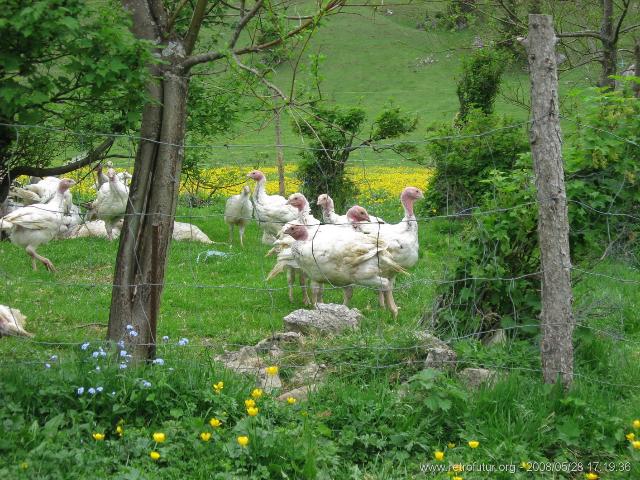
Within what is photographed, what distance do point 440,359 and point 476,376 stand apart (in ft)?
1.05

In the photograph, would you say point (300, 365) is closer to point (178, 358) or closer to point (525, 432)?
point (178, 358)

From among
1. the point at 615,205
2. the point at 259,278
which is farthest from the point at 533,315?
the point at 259,278

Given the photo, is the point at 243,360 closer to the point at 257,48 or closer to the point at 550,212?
the point at 257,48

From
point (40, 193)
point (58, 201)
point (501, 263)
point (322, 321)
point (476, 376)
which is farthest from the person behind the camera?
point (40, 193)

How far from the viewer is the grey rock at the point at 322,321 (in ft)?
22.6

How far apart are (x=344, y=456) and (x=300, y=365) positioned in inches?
61.8

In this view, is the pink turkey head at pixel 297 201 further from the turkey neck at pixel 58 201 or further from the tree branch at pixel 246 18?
the tree branch at pixel 246 18

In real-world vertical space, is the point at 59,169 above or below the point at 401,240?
above

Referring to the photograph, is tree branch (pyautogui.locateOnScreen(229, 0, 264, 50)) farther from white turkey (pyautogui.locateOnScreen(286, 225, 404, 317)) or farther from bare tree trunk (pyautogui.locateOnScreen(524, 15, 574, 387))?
white turkey (pyautogui.locateOnScreen(286, 225, 404, 317))

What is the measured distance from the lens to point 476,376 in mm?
5348

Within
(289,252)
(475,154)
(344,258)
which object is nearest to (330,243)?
(344,258)

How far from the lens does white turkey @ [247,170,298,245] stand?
46.2 feet

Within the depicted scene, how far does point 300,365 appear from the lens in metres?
6.05

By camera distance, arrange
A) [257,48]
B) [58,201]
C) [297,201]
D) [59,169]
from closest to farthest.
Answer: [257,48], [59,169], [297,201], [58,201]
